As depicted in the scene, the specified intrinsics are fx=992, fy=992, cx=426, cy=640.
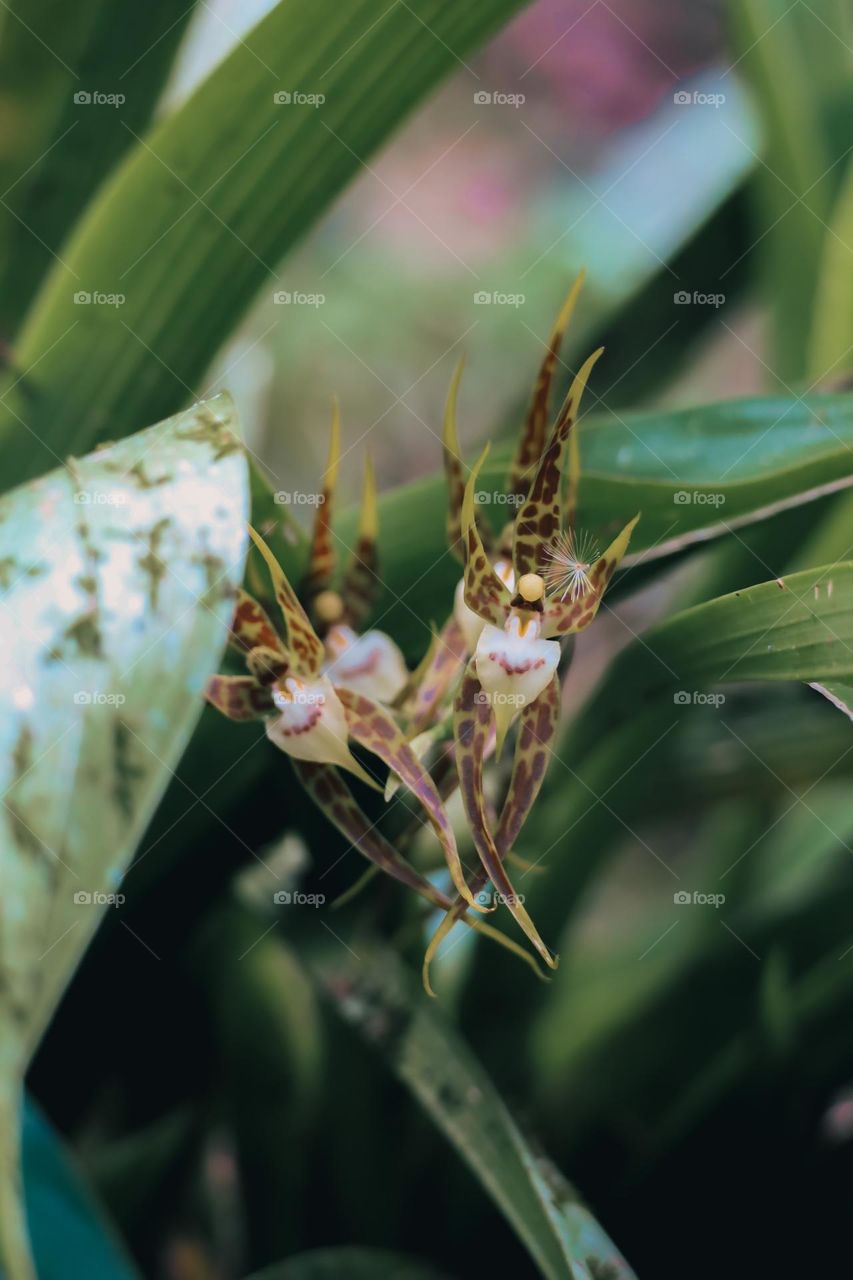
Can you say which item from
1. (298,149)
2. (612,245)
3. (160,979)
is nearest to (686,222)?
(612,245)

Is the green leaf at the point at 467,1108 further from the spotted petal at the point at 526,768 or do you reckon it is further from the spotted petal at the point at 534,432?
the spotted petal at the point at 534,432

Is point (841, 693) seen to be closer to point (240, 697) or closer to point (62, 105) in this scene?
point (240, 697)

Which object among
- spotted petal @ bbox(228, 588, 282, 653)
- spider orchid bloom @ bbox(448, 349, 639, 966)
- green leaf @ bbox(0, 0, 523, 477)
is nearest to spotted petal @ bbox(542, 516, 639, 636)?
spider orchid bloom @ bbox(448, 349, 639, 966)

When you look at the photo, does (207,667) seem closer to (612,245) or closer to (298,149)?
(298,149)

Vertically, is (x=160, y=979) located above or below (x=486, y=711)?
below

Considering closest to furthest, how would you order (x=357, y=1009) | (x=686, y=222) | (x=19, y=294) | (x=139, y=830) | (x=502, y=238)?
1. (x=139, y=830)
2. (x=357, y=1009)
3. (x=19, y=294)
4. (x=686, y=222)
5. (x=502, y=238)

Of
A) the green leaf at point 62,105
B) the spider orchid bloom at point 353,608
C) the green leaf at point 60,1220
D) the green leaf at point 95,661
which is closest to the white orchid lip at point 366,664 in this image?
the spider orchid bloom at point 353,608
